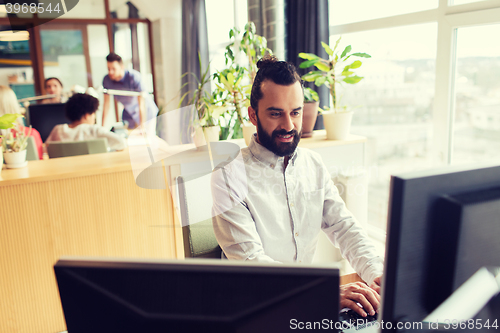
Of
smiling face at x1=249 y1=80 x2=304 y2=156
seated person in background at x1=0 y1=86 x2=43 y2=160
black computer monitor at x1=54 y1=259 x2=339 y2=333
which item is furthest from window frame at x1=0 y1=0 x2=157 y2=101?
black computer monitor at x1=54 y1=259 x2=339 y2=333

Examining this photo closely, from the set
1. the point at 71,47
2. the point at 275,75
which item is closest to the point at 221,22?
the point at 71,47

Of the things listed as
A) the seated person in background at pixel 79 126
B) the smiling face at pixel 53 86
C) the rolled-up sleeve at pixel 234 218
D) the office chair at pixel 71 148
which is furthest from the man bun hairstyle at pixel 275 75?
the smiling face at pixel 53 86

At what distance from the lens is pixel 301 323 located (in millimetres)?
498

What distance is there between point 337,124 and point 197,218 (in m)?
1.11

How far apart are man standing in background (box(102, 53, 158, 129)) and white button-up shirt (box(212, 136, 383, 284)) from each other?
10.2ft

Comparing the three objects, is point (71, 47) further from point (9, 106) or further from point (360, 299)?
point (360, 299)

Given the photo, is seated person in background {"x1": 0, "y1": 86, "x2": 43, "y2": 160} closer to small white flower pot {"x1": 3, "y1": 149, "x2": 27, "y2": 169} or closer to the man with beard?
small white flower pot {"x1": 3, "y1": 149, "x2": 27, "y2": 169}

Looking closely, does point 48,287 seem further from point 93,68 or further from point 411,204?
point 93,68

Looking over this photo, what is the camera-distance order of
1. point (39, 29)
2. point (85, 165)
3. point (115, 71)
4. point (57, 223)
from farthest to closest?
1. point (39, 29)
2. point (115, 71)
3. point (85, 165)
4. point (57, 223)

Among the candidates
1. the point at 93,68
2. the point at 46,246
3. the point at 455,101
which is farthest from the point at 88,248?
the point at 93,68

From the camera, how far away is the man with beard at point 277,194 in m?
1.28

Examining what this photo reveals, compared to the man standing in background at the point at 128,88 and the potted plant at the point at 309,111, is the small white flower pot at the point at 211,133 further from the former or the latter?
the man standing in background at the point at 128,88

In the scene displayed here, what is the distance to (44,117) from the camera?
3.51 meters

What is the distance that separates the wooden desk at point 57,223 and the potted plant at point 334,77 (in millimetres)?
992
